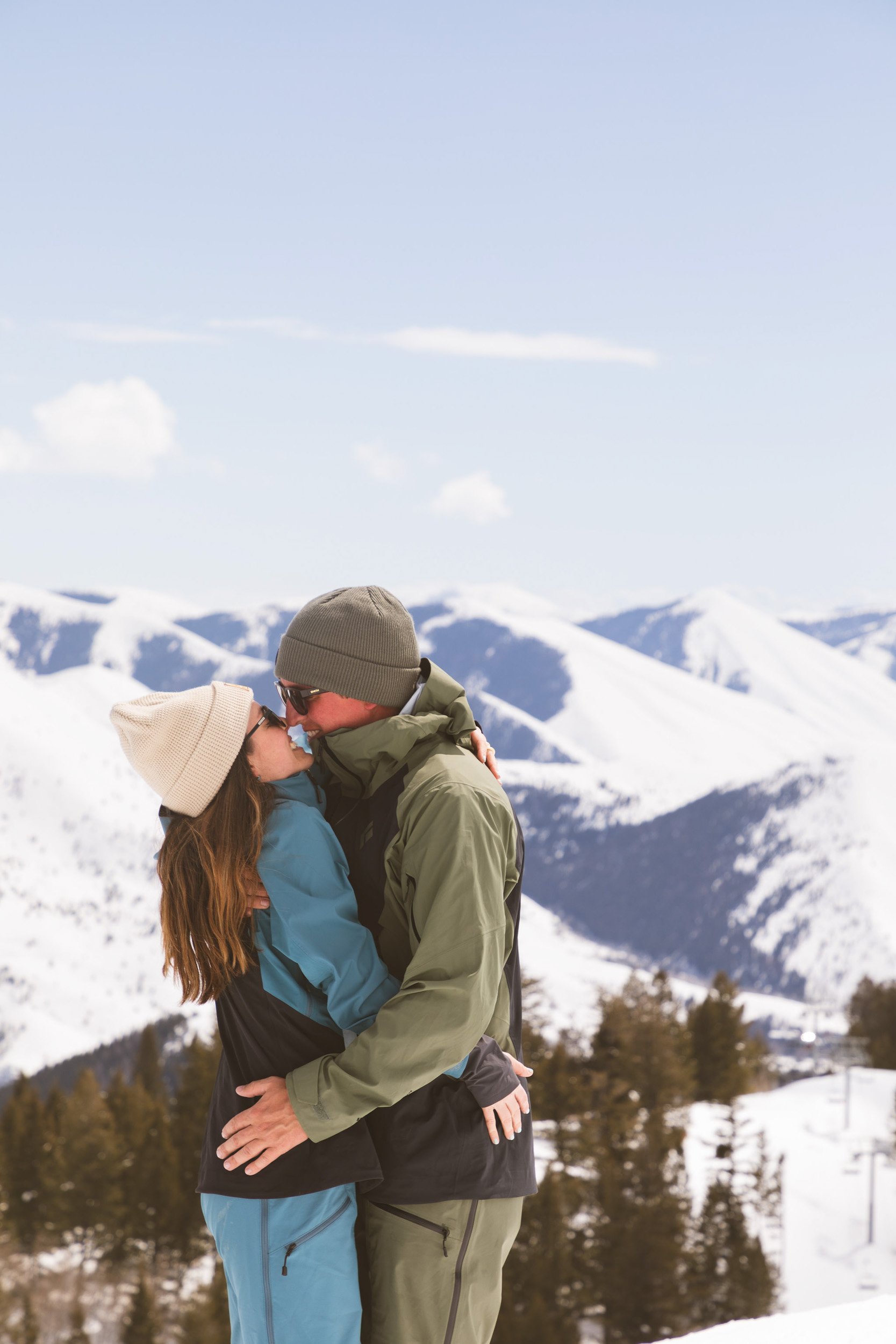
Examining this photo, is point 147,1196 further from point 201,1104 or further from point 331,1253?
point 331,1253

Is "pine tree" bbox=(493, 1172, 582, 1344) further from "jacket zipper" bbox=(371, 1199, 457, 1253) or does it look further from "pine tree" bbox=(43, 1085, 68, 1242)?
"jacket zipper" bbox=(371, 1199, 457, 1253)

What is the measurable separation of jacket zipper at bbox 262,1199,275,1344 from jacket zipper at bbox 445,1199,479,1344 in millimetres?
540

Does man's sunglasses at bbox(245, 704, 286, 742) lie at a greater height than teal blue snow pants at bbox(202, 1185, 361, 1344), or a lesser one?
greater

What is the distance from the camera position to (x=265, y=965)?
3.57 metres

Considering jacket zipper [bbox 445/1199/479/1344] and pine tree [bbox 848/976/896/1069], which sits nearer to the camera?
jacket zipper [bbox 445/1199/479/1344]

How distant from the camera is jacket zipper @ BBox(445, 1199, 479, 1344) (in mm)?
3596

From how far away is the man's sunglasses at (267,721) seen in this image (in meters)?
3.68

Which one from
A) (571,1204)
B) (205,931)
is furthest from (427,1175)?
(571,1204)

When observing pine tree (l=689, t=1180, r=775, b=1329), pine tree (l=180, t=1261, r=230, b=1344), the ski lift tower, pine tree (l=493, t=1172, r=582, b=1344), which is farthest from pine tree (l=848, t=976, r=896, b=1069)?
pine tree (l=180, t=1261, r=230, b=1344)

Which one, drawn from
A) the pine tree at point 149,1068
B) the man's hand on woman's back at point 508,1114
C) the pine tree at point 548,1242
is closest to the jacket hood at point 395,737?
the man's hand on woman's back at point 508,1114

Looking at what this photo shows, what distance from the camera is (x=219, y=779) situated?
11.6 ft

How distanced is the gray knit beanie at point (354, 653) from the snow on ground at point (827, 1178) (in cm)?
6290

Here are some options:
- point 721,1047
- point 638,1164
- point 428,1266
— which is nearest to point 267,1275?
point 428,1266

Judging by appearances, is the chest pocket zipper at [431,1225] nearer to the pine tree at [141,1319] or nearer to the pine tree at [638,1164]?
the pine tree at [638,1164]
